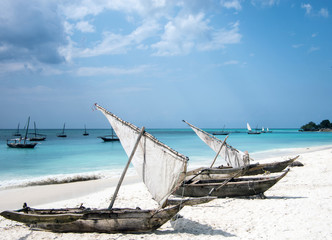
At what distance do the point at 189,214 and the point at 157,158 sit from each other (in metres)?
3.01

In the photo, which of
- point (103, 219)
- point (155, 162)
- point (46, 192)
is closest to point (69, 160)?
point (46, 192)

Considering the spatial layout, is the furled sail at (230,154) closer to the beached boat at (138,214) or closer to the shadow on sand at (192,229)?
the shadow on sand at (192,229)

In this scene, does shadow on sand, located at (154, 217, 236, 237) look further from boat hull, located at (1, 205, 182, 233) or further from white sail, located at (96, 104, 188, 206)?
white sail, located at (96, 104, 188, 206)

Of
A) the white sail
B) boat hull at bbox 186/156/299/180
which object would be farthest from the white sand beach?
the white sail

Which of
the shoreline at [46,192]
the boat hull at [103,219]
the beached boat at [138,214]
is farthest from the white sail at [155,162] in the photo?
the shoreline at [46,192]

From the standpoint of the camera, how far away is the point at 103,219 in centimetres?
661

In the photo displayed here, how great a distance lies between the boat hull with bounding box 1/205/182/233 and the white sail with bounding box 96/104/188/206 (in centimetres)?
42

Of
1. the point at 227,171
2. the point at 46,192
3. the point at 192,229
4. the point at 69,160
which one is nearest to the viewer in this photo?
the point at 192,229

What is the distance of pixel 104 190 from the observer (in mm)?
13344

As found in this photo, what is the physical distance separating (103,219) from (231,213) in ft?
13.3

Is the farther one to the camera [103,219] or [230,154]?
[230,154]

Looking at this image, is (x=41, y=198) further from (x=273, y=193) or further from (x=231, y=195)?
(x=273, y=193)

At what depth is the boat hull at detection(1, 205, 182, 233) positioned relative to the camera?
648 cm

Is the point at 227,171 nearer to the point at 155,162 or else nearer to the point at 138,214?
Result: the point at 155,162
